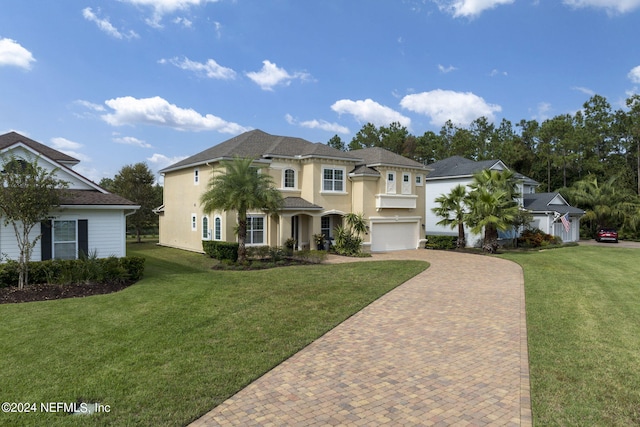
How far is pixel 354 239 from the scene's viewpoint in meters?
24.5

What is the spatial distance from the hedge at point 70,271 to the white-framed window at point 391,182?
17408 mm

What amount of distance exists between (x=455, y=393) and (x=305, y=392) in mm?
2153

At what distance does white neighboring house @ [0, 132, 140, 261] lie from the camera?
1395 centimetres

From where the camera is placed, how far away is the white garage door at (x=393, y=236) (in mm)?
26600

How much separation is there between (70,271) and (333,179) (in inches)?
626

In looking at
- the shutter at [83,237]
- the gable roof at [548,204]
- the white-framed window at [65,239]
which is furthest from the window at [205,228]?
the gable roof at [548,204]

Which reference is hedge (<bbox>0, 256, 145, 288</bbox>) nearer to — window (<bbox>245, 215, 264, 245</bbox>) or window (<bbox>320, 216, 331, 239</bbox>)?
window (<bbox>245, 215, 264, 245</bbox>)

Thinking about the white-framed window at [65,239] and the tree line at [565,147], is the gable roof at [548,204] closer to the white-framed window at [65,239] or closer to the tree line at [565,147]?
the tree line at [565,147]

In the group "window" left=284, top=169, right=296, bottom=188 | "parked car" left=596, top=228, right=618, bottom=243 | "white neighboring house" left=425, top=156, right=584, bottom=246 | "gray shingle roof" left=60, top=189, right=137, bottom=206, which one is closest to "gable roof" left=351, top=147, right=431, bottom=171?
"window" left=284, top=169, right=296, bottom=188

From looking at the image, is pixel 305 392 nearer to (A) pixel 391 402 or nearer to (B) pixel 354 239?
(A) pixel 391 402

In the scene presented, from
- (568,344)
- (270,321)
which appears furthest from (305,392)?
(568,344)

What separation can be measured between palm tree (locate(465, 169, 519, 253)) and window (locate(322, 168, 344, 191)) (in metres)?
8.98

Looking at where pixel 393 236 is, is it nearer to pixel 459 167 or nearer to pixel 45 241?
pixel 459 167

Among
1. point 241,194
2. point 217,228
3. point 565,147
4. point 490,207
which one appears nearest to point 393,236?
point 490,207
